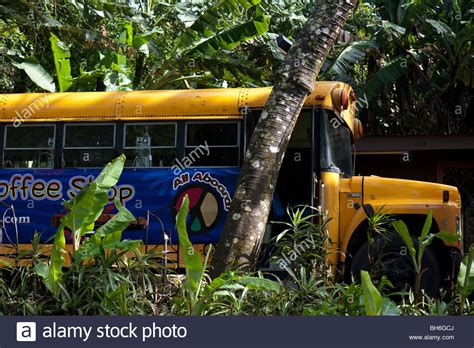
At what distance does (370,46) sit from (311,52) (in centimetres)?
1040

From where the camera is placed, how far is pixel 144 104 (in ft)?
31.5

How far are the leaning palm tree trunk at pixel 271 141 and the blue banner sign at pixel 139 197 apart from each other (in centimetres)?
254

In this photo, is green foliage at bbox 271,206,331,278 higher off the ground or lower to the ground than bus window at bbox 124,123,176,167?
lower

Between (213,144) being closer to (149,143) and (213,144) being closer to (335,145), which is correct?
(149,143)

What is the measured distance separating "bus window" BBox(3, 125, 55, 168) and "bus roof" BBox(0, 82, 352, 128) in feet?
0.44

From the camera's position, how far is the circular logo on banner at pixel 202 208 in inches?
362

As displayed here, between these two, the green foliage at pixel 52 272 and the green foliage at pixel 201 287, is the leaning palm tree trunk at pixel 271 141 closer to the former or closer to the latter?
the green foliage at pixel 201 287

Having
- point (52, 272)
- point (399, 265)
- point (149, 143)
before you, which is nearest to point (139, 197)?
point (149, 143)

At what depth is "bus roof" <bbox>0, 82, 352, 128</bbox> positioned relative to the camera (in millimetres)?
9320

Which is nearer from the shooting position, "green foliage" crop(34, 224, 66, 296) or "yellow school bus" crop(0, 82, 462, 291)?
"green foliage" crop(34, 224, 66, 296)

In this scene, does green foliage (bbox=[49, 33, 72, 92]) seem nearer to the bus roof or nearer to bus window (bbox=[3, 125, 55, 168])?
the bus roof

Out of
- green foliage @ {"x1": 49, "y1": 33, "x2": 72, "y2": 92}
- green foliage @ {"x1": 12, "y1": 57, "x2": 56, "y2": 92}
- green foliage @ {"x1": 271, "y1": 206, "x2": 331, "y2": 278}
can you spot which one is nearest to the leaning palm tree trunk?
green foliage @ {"x1": 271, "y1": 206, "x2": 331, "y2": 278}

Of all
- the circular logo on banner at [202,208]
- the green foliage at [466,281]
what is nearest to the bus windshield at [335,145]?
the circular logo on banner at [202,208]

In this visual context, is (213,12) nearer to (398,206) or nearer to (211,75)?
(211,75)
